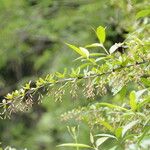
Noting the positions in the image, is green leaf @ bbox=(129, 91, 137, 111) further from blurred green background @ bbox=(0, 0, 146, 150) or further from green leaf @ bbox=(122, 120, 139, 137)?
blurred green background @ bbox=(0, 0, 146, 150)

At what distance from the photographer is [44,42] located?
7.91 meters

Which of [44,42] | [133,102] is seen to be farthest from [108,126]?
[44,42]

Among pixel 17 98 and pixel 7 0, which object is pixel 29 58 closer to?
pixel 7 0

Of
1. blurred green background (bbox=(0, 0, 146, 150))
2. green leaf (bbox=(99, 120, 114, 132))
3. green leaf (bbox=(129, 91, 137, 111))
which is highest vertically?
green leaf (bbox=(129, 91, 137, 111))

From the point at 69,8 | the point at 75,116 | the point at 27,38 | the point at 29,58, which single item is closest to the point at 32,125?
the point at 29,58

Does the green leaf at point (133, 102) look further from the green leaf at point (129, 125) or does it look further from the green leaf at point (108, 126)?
the green leaf at point (108, 126)

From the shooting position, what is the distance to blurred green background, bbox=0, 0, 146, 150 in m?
6.12

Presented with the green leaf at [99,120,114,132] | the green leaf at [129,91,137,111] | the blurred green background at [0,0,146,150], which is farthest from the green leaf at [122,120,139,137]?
the blurred green background at [0,0,146,150]

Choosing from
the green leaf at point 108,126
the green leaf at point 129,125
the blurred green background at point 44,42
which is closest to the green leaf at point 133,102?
the green leaf at point 129,125

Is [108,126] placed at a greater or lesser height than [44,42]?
greater

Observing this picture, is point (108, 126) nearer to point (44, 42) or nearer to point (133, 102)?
point (133, 102)

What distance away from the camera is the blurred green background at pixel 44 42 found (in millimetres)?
6121

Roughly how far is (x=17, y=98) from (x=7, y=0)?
5.04m

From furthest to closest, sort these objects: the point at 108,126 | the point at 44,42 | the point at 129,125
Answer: the point at 44,42 < the point at 108,126 < the point at 129,125
